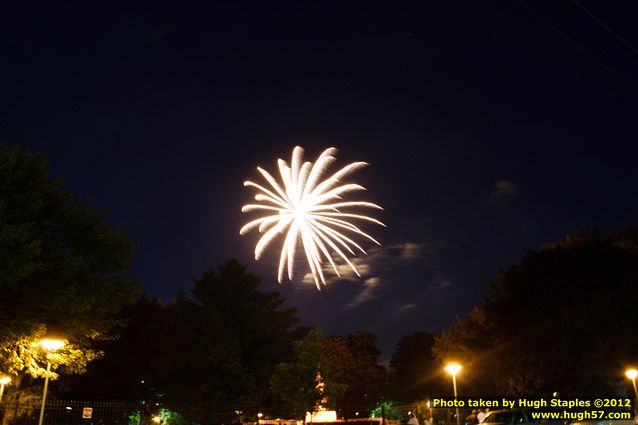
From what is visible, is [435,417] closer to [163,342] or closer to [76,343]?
[163,342]

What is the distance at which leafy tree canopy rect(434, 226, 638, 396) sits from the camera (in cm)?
4603

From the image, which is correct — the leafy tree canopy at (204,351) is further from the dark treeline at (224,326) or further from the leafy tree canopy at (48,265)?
the leafy tree canopy at (48,265)

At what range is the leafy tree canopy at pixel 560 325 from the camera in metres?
46.0

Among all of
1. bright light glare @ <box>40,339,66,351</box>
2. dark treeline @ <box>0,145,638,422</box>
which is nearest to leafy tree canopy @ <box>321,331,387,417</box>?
dark treeline @ <box>0,145,638,422</box>

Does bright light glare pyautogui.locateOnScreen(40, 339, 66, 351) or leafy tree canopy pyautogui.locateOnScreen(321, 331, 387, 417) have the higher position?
leafy tree canopy pyautogui.locateOnScreen(321, 331, 387, 417)

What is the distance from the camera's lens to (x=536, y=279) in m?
51.0

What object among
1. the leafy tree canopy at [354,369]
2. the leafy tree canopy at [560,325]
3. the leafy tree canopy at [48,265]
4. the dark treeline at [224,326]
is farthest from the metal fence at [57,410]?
the leafy tree canopy at [354,369]

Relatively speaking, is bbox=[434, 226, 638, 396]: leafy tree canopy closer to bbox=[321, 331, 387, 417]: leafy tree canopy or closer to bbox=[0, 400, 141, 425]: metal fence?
bbox=[0, 400, 141, 425]: metal fence

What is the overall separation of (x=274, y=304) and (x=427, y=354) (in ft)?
194


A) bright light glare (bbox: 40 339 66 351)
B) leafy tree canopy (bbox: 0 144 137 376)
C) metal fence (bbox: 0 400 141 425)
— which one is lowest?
metal fence (bbox: 0 400 141 425)

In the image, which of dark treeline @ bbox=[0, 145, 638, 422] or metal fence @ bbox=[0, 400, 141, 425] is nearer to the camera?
dark treeline @ bbox=[0, 145, 638, 422]

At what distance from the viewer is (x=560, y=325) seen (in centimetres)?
4753

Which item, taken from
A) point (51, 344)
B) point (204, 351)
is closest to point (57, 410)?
point (51, 344)

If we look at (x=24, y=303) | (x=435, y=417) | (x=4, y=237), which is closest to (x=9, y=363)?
(x=24, y=303)
